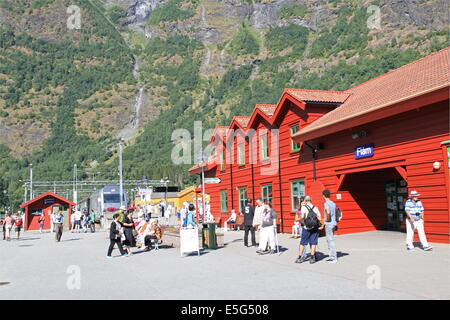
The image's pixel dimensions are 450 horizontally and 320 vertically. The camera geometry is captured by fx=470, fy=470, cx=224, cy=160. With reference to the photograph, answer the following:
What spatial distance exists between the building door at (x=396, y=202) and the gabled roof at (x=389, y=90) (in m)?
3.42

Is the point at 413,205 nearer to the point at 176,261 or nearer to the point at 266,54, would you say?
the point at 176,261

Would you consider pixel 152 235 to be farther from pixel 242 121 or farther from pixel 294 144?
pixel 242 121

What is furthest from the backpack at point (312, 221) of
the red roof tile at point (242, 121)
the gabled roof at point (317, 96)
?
the red roof tile at point (242, 121)

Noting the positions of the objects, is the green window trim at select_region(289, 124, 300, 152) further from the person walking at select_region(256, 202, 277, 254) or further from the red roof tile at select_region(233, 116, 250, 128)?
the person walking at select_region(256, 202, 277, 254)

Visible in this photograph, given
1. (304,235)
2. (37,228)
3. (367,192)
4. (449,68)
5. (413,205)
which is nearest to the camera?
(304,235)

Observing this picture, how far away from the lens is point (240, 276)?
975cm

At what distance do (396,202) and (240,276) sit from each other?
34.6 feet

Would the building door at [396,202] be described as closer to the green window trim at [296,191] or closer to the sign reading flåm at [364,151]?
the sign reading flåm at [364,151]

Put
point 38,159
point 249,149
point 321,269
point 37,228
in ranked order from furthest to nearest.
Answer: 1. point 38,159
2. point 37,228
3. point 249,149
4. point 321,269

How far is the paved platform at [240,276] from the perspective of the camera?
7816 millimetres

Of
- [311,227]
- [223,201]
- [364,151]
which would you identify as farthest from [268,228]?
[223,201]

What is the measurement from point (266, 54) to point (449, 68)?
6914 inches

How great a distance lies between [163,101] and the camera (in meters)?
186

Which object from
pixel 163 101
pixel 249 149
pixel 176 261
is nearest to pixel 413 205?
pixel 176 261
